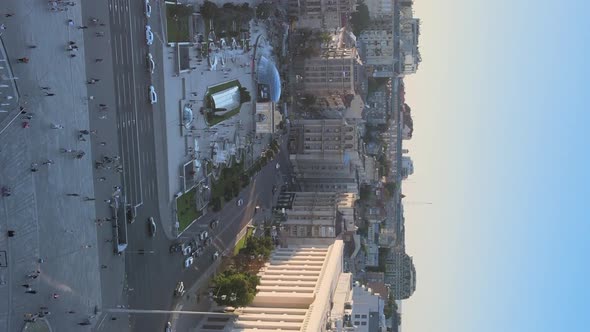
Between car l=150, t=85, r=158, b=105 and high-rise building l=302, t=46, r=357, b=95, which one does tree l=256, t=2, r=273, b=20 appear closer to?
high-rise building l=302, t=46, r=357, b=95

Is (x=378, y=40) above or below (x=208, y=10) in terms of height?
below

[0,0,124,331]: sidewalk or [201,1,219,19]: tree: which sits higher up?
[201,1,219,19]: tree

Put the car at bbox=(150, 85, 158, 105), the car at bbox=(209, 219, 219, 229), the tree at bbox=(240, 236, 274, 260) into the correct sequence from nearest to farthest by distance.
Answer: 1. the car at bbox=(150, 85, 158, 105)
2. the car at bbox=(209, 219, 219, 229)
3. the tree at bbox=(240, 236, 274, 260)

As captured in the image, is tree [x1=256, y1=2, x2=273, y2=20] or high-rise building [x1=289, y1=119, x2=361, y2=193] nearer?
tree [x1=256, y1=2, x2=273, y2=20]

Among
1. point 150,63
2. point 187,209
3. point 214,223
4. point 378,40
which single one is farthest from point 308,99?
point 150,63

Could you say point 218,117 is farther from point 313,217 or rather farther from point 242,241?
point 313,217

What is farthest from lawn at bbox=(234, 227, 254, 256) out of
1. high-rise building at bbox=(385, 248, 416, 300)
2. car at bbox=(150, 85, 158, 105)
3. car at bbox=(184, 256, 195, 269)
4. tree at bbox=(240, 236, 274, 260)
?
high-rise building at bbox=(385, 248, 416, 300)

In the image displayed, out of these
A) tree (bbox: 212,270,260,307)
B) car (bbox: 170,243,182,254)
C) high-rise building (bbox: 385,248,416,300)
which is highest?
car (bbox: 170,243,182,254)

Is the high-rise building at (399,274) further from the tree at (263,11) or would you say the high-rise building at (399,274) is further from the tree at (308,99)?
the tree at (263,11)
